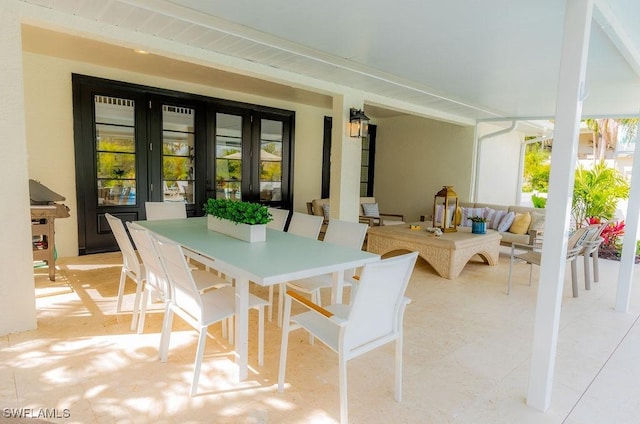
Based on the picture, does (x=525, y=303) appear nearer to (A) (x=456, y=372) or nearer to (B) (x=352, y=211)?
(A) (x=456, y=372)

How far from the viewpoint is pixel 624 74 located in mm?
3850

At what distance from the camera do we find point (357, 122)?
4.70 metres

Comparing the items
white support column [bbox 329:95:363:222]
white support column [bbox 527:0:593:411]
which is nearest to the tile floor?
white support column [bbox 527:0:593:411]

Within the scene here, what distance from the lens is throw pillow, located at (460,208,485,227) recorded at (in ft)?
22.1

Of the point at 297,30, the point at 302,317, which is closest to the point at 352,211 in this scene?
the point at 297,30

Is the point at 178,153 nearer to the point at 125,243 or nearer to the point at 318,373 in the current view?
the point at 125,243

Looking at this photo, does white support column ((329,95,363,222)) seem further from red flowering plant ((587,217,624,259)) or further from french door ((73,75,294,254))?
red flowering plant ((587,217,624,259))

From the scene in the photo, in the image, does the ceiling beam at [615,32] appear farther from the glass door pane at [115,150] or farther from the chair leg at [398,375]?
the glass door pane at [115,150]

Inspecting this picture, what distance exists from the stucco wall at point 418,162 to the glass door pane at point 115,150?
209 inches

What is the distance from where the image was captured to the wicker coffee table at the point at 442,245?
4656mm

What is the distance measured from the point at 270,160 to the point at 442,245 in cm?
346

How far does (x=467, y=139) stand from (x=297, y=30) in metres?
5.37

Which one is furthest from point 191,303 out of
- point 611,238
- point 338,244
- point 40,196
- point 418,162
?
point 611,238

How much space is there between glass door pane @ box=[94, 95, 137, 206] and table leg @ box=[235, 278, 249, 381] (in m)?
3.98
